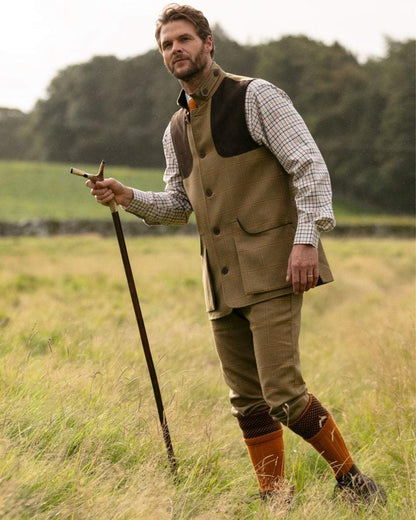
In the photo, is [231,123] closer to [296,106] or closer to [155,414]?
[155,414]

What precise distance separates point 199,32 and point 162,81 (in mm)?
52423

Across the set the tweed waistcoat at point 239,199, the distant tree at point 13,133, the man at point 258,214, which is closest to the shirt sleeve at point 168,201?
the man at point 258,214

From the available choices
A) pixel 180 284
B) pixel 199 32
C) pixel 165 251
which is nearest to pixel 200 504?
pixel 199 32

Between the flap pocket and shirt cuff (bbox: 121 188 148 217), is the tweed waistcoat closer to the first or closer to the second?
the flap pocket

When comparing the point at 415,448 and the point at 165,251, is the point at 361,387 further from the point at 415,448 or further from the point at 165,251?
the point at 165,251

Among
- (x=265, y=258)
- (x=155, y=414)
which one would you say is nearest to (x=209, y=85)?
(x=265, y=258)

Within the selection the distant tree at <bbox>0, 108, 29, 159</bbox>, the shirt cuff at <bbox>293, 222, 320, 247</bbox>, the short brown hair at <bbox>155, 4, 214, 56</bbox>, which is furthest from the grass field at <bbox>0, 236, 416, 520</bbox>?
the distant tree at <bbox>0, 108, 29, 159</bbox>

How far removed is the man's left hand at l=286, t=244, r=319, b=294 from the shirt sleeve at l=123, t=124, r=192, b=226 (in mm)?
872

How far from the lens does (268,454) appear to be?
3.64m

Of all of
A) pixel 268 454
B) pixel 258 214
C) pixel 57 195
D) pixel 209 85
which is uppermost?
pixel 57 195

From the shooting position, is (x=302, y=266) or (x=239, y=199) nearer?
(x=302, y=266)

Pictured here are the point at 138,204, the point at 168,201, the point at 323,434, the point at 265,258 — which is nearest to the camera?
the point at 265,258

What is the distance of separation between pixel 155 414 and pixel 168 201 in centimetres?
110

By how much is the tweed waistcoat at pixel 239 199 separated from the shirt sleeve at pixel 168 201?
36cm
